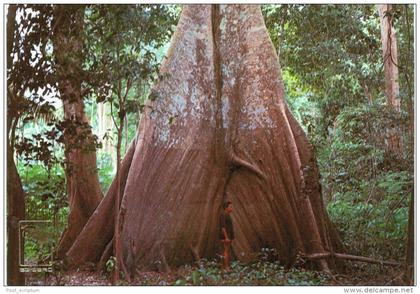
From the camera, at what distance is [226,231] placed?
5004mm

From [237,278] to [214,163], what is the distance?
104 centimetres

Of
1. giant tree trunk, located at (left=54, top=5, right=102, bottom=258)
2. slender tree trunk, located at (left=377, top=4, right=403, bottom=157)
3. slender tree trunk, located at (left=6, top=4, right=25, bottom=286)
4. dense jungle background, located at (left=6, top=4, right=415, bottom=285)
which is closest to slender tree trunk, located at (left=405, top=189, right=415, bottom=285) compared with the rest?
dense jungle background, located at (left=6, top=4, right=415, bottom=285)

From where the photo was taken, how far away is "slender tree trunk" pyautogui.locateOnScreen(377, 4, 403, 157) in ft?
16.5

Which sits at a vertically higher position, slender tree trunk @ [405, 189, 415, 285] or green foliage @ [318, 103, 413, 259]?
green foliage @ [318, 103, 413, 259]

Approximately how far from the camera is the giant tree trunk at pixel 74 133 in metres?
4.93

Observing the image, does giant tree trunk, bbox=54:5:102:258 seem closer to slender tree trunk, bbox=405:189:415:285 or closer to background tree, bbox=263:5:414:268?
background tree, bbox=263:5:414:268

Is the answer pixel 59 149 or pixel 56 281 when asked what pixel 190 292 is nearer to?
pixel 56 281

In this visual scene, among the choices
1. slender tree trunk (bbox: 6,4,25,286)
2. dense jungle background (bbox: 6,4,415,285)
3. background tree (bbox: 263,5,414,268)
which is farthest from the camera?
background tree (bbox: 263,5,414,268)

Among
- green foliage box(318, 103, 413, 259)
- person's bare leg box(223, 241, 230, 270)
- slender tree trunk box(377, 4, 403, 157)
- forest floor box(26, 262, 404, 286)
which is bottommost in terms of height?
forest floor box(26, 262, 404, 286)

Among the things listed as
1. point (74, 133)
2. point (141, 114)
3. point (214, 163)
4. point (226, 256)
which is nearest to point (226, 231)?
point (226, 256)

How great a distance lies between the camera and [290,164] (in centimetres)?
517

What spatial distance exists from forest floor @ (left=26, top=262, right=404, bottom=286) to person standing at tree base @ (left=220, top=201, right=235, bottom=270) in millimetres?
104

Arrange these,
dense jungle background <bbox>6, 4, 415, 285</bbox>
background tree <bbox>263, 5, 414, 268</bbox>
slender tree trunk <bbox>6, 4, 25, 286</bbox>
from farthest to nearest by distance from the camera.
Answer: background tree <bbox>263, 5, 414, 268</bbox> < dense jungle background <bbox>6, 4, 415, 285</bbox> < slender tree trunk <bbox>6, 4, 25, 286</bbox>

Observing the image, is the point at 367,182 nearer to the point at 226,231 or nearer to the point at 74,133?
the point at 226,231
